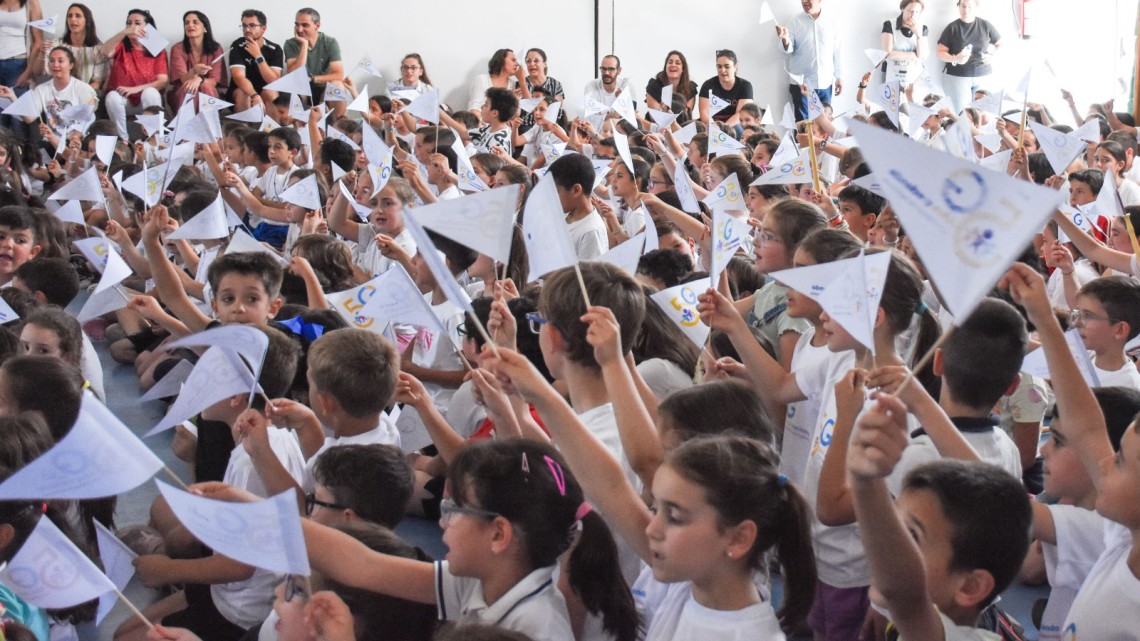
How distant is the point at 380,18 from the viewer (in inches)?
476

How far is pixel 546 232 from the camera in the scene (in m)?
2.36

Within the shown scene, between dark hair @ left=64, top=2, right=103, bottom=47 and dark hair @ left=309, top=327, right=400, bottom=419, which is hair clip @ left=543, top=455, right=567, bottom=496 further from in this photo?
dark hair @ left=64, top=2, right=103, bottom=47

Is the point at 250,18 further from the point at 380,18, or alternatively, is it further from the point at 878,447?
the point at 878,447

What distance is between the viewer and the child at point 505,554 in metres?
1.97

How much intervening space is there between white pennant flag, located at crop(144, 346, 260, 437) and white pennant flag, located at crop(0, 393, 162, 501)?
64 cm

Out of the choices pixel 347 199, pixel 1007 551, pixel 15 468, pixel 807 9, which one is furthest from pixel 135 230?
pixel 807 9

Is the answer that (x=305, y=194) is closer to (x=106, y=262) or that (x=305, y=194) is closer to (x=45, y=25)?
(x=106, y=262)

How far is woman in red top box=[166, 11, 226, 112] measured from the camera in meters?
10.6

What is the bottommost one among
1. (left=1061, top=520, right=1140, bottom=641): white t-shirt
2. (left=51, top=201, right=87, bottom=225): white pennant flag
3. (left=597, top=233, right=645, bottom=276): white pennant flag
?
(left=51, top=201, right=87, bottom=225): white pennant flag

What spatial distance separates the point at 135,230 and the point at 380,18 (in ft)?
20.3

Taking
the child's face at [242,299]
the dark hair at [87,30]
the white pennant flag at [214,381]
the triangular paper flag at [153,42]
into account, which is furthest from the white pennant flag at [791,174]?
the dark hair at [87,30]

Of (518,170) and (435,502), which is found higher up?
(518,170)

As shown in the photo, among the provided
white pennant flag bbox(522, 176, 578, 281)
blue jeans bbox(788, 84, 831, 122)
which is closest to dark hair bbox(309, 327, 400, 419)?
white pennant flag bbox(522, 176, 578, 281)

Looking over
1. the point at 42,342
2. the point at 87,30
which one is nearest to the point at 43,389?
the point at 42,342
